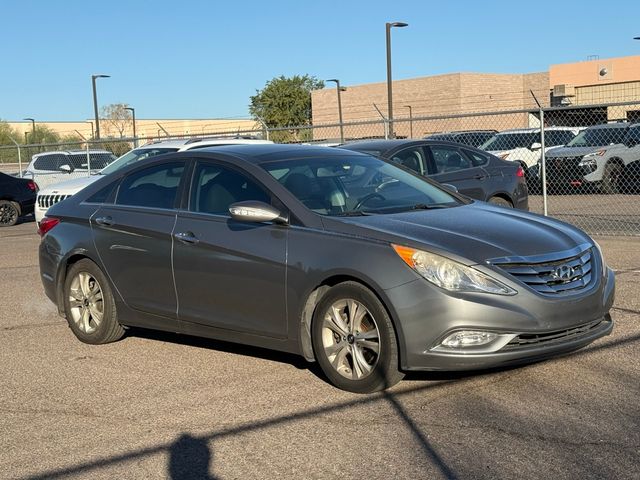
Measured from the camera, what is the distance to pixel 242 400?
5574 mm

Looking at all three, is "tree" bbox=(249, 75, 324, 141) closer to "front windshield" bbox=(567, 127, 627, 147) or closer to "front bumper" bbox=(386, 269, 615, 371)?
"front windshield" bbox=(567, 127, 627, 147)

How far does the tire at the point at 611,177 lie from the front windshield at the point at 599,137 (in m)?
0.61

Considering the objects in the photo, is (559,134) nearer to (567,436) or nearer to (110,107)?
(567,436)

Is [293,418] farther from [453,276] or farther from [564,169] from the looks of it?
[564,169]

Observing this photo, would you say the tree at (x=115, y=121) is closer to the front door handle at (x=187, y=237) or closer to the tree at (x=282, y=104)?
the tree at (x=282, y=104)

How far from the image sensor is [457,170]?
12078 mm

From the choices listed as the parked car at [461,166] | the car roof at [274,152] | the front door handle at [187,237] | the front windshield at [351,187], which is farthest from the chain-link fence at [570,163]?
the front door handle at [187,237]

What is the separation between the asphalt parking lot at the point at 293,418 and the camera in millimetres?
4430

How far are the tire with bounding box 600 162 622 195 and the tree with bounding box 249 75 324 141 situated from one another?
54.3 meters

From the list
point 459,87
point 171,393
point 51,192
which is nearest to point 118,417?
point 171,393

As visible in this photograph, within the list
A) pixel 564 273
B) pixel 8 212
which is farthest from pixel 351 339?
pixel 8 212

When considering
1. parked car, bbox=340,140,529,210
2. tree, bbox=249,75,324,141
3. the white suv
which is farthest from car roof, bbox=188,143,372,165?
tree, bbox=249,75,324,141

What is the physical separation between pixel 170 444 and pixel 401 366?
1434mm

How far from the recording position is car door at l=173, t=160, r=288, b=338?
5.96 meters
